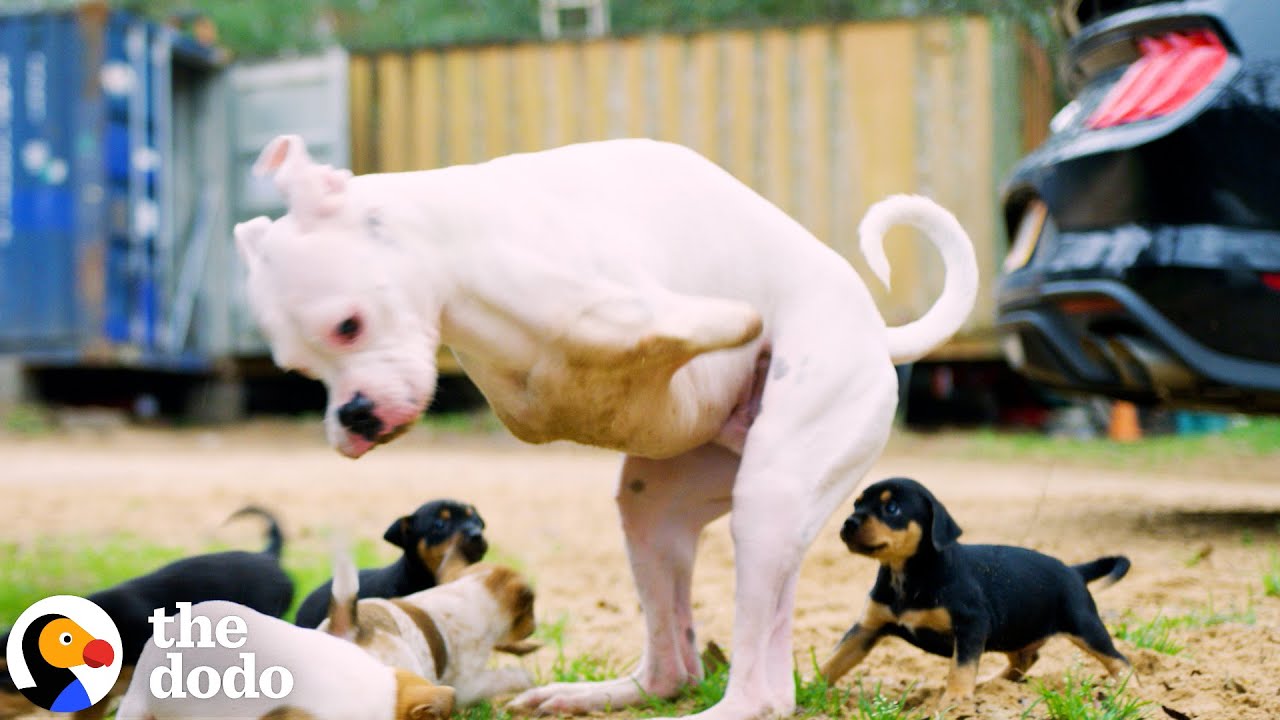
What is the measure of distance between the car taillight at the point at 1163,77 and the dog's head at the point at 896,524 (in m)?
2.29

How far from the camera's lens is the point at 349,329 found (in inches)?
84.4

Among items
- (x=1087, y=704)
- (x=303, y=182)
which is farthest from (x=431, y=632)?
(x=1087, y=704)

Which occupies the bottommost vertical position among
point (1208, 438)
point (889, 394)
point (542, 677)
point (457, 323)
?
point (1208, 438)

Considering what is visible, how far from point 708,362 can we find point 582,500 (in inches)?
181

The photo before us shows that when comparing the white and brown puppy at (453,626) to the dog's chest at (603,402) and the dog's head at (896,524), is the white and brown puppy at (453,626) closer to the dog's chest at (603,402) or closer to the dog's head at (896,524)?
the dog's chest at (603,402)

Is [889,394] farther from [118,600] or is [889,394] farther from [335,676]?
[118,600]

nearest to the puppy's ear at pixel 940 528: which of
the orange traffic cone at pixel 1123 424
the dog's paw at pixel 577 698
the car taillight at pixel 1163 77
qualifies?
the dog's paw at pixel 577 698

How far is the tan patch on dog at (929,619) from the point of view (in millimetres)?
2625

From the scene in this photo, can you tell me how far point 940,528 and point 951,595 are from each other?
13cm

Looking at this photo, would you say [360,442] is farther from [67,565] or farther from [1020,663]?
[67,565]

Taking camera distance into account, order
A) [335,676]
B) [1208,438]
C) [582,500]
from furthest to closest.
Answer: [1208,438]
[582,500]
[335,676]

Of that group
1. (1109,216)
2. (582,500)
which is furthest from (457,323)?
(582,500)

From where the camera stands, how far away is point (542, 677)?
3059 mm

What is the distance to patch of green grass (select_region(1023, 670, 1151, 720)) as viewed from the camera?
92.6 inches
